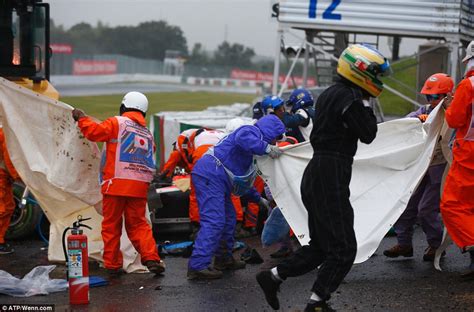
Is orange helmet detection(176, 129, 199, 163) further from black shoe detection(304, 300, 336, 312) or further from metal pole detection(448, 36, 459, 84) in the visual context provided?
metal pole detection(448, 36, 459, 84)

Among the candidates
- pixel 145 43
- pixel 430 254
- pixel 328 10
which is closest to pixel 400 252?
pixel 430 254

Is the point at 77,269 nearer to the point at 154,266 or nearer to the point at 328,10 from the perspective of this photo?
the point at 154,266

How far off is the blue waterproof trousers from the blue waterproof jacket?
0.10m

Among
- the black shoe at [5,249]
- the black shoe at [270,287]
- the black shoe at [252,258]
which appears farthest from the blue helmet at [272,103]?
the black shoe at [270,287]

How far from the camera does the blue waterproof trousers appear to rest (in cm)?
758

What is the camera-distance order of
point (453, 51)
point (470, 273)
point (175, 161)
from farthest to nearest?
point (453, 51), point (175, 161), point (470, 273)

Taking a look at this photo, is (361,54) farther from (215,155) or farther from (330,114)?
(215,155)

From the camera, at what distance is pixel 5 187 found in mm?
8805

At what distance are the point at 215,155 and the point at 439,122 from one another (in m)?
2.25

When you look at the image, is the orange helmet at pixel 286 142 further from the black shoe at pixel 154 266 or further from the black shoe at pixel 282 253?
the black shoe at pixel 154 266

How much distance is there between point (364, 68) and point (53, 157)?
12.9 ft

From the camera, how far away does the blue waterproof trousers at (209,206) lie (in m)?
7.58

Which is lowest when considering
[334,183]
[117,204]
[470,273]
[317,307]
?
[470,273]

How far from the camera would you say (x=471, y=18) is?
57.9ft
